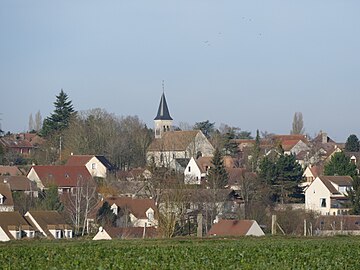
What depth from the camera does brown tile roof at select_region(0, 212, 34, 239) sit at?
4956cm

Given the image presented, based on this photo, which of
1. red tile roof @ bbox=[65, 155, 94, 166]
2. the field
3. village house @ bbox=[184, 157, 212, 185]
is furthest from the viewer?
village house @ bbox=[184, 157, 212, 185]

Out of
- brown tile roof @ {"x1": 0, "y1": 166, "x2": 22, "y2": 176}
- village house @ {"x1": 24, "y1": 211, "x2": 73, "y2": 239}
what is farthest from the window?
brown tile roof @ {"x1": 0, "y1": 166, "x2": 22, "y2": 176}

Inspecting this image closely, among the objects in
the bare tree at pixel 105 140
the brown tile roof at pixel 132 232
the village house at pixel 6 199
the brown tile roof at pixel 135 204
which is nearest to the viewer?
the brown tile roof at pixel 132 232

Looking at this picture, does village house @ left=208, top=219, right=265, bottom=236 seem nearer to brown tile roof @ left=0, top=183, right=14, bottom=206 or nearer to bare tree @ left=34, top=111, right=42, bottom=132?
brown tile roof @ left=0, top=183, right=14, bottom=206

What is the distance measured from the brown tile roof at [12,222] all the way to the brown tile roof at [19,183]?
18329 mm

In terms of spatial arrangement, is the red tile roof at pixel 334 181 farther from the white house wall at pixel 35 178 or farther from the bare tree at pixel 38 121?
the bare tree at pixel 38 121

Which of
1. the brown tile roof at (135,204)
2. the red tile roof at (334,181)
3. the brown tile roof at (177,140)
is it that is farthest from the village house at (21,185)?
the brown tile roof at (177,140)

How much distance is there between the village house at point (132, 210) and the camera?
194 feet

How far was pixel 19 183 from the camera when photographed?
7300 centimetres

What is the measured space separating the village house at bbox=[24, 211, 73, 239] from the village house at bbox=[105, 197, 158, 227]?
6.01m

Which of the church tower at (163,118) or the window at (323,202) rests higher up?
the church tower at (163,118)

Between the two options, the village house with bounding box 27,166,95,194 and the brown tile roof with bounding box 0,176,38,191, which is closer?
the brown tile roof with bounding box 0,176,38,191

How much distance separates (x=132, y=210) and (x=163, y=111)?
228 ft

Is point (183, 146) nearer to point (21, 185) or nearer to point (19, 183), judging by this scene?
point (19, 183)
